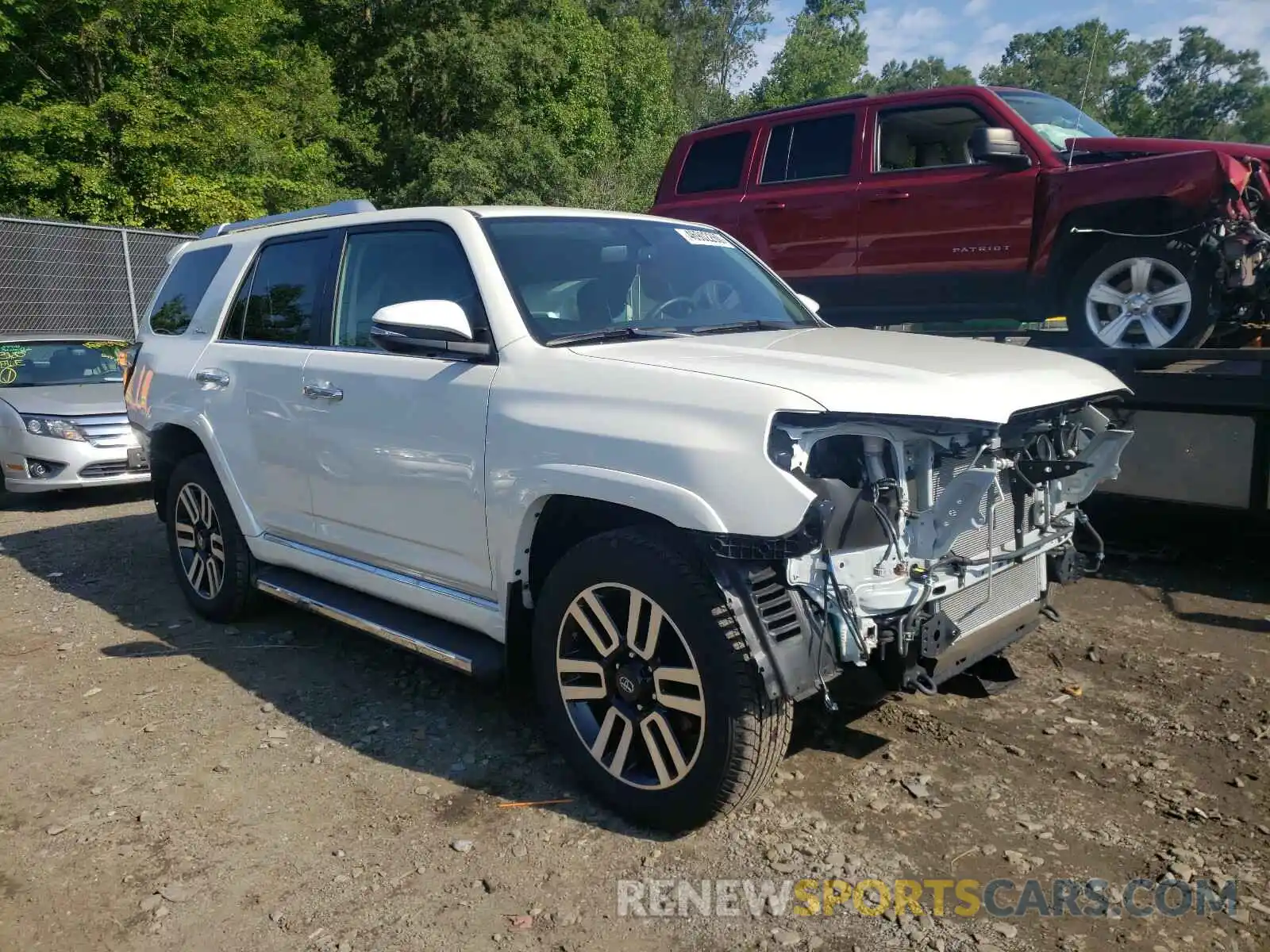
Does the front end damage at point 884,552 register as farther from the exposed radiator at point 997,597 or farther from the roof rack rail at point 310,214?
the roof rack rail at point 310,214

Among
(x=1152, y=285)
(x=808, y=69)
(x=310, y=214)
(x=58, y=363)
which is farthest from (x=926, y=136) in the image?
(x=808, y=69)

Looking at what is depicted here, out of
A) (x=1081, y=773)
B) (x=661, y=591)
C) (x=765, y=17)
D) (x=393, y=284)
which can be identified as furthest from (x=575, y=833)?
(x=765, y=17)

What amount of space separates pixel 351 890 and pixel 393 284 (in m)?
2.29

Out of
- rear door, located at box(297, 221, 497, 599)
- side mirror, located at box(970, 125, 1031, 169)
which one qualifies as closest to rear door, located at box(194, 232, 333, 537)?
rear door, located at box(297, 221, 497, 599)

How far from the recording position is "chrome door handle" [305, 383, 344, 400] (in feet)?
13.1

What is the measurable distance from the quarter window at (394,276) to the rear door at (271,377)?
18 cm

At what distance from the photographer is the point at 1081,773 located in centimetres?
344

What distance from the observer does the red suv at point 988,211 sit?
5199mm

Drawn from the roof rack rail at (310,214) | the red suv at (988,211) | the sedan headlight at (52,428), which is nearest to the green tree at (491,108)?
the sedan headlight at (52,428)

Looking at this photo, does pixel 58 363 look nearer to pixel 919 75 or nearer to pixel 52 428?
pixel 52 428

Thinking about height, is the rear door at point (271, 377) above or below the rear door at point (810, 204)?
below

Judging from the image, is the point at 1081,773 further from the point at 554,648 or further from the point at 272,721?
the point at 272,721

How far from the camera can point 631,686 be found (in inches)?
119

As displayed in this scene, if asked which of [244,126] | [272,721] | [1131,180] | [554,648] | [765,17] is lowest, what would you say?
[272,721]
